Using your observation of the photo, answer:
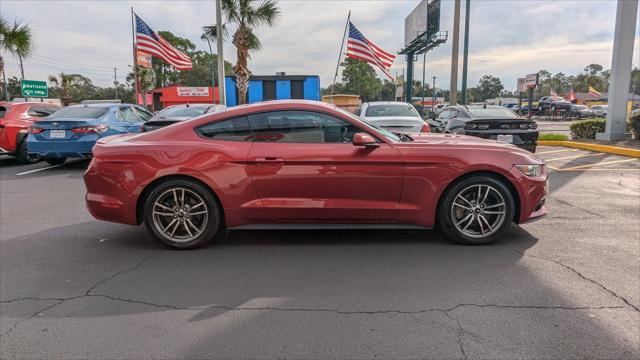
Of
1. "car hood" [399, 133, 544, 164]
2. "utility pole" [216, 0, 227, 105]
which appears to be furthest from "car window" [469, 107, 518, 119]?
"utility pole" [216, 0, 227, 105]

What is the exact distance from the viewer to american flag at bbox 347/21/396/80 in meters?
Answer: 19.5

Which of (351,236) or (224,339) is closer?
(224,339)

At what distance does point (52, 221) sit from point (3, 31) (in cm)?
1709

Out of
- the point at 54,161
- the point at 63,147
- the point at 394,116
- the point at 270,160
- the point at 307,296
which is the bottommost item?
the point at 307,296

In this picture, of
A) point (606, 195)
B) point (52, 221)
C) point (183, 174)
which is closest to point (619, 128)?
point (606, 195)

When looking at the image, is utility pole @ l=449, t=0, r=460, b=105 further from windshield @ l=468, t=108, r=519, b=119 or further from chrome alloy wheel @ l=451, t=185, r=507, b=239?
chrome alloy wheel @ l=451, t=185, r=507, b=239

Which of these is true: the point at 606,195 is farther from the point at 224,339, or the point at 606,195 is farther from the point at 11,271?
the point at 11,271

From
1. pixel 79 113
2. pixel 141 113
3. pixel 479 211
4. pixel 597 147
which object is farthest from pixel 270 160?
pixel 597 147

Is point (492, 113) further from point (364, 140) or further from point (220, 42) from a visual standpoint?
point (220, 42)

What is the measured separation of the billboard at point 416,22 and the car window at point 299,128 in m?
33.8

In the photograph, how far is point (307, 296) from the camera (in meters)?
3.41

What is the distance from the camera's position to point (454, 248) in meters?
4.46

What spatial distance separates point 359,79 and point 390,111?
73458 millimetres

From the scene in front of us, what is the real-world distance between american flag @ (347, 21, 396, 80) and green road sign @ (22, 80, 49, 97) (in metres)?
20.0
